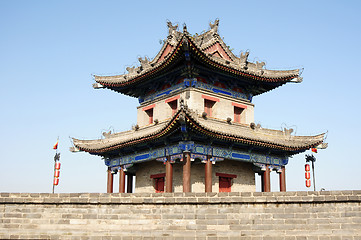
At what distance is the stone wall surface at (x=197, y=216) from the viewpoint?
36.6 ft

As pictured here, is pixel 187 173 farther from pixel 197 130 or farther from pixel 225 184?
pixel 225 184

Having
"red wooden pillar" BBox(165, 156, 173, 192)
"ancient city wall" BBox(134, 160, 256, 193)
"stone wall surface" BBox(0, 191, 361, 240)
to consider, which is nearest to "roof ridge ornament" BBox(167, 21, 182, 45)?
"ancient city wall" BBox(134, 160, 256, 193)

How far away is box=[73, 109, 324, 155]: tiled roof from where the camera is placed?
17672 mm

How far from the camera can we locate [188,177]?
18031 millimetres

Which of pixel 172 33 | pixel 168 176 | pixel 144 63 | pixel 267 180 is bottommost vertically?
pixel 267 180

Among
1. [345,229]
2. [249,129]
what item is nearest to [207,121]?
[249,129]

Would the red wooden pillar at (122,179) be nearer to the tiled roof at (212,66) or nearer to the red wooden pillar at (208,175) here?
the tiled roof at (212,66)

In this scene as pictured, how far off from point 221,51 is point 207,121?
5753 millimetres

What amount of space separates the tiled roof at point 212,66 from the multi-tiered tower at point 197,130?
0.20 ft

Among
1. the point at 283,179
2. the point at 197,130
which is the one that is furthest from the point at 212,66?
the point at 283,179

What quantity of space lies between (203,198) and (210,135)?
22.6 ft

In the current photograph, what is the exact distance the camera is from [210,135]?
18.3 metres

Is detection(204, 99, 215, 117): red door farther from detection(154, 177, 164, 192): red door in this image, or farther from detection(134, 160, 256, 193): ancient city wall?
detection(154, 177, 164, 192): red door

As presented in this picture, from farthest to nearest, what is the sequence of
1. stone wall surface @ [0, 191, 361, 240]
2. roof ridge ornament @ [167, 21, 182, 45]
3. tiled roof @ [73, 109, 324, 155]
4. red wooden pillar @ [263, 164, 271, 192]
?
1. roof ridge ornament @ [167, 21, 182, 45]
2. red wooden pillar @ [263, 164, 271, 192]
3. tiled roof @ [73, 109, 324, 155]
4. stone wall surface @ [0, 191, 361, 240]
